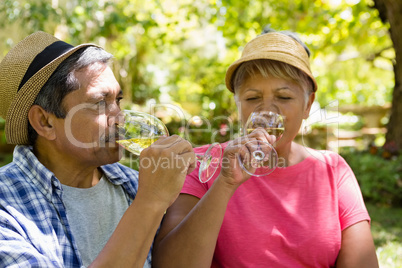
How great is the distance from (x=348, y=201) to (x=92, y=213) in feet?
4.72

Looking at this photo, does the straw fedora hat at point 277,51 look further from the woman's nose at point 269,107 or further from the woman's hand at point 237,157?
the woman's hand at point 237,157

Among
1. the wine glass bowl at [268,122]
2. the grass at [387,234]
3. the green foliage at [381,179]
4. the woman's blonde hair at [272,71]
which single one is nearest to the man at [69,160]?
the wine glass bowl at [268,122]

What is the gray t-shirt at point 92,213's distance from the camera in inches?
75.8

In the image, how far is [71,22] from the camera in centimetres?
744

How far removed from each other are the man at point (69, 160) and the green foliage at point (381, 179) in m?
6.52

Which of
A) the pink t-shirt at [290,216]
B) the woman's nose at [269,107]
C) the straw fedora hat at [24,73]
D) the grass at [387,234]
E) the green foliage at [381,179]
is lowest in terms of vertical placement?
the grass at [387,234]

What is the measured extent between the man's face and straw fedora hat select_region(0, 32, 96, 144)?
140 millimetres

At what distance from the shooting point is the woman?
1.91 meters

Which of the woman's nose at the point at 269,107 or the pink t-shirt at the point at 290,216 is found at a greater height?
the woman's nose at the point at 269,107

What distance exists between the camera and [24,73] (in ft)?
6.11

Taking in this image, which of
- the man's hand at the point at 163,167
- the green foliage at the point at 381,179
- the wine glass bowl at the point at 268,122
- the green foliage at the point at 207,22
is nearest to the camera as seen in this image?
the man's hand at the point at 163,167

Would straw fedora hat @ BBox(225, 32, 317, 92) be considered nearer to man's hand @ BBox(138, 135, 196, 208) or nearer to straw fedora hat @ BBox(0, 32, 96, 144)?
man's hand @ BBox(138, 135, 196, 208)

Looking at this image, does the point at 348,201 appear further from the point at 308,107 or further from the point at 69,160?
the point at 69,160

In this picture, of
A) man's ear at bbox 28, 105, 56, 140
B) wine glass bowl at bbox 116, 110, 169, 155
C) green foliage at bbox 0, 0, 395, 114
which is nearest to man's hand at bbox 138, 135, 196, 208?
wine glass bowl at bbox 116, 110, 169, 155
